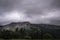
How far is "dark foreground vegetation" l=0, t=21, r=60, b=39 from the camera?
11.8 meters

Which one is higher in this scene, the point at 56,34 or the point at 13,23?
the point at 13,23

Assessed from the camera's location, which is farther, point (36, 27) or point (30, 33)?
point (36, 27)

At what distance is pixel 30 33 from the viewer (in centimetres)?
1195

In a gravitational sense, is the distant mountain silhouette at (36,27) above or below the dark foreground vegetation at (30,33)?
above

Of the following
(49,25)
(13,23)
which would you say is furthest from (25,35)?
(49,25)

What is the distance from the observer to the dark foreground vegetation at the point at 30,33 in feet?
38.8

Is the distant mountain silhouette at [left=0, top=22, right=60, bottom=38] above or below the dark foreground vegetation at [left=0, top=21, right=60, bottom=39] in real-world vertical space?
above

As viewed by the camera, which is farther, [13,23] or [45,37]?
[13,23]

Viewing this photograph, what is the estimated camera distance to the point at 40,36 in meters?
12.1

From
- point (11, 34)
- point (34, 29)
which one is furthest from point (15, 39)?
point (34, 29)

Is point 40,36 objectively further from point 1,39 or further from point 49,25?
point 1,39

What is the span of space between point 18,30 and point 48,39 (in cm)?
313

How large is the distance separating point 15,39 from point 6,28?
4.79 feet

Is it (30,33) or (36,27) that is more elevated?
(36,27)
